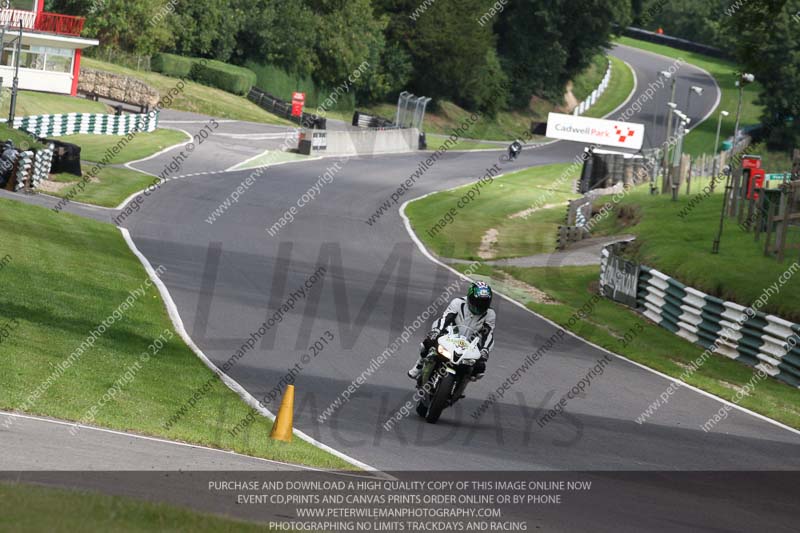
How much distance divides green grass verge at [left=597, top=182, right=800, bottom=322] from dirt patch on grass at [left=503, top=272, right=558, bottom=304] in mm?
3001

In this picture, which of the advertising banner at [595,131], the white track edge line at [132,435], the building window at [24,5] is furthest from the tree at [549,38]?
the white track edge line at [132,435]

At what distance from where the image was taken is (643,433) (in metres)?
15.5

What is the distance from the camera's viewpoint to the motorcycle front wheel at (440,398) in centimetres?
1444

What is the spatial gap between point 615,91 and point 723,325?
9489cm

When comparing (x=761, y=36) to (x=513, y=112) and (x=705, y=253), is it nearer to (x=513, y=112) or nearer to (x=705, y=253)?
(x=705, y=253)

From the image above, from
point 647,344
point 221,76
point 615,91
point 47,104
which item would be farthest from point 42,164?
point 615,91

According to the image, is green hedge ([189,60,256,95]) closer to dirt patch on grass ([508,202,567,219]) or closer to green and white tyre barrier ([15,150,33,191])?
dirt patch on grass ([508,202,567,219])

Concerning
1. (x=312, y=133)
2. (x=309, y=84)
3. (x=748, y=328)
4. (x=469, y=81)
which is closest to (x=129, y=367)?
(x=748, y=328)

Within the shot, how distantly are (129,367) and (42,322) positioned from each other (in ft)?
7.48

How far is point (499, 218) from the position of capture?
46844 mm

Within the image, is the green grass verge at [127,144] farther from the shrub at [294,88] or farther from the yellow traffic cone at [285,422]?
the yellow traffic cone at [285,422]

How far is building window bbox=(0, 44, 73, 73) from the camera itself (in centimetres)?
6200

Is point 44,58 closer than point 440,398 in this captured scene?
No

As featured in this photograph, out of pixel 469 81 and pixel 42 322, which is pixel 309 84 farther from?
pixel 42 322
